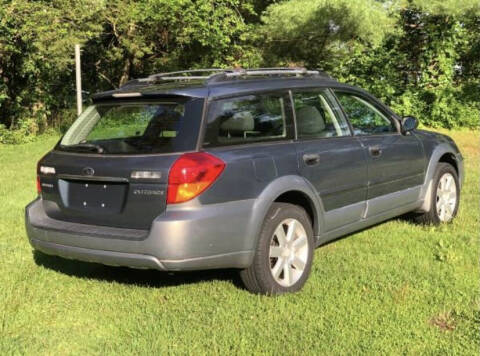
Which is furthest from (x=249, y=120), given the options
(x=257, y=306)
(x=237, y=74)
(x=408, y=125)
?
(x=408, y=125)

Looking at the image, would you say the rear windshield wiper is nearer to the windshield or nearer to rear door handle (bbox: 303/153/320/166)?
the windshield

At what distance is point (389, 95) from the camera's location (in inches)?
612

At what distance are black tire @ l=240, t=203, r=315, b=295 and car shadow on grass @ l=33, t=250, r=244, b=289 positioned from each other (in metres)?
0.31

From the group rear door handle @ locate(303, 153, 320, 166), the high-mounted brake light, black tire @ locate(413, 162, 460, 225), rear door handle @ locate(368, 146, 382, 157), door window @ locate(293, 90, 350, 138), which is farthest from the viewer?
black tire @ locate(413, 162, 460, 225)

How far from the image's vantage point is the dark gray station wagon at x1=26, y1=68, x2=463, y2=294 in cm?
367

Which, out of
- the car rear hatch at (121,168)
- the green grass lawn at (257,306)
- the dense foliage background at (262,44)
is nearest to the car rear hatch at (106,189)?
the car rear hatch at (121,168)

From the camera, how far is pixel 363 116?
5352 mm

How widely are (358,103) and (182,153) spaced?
2.30 meters

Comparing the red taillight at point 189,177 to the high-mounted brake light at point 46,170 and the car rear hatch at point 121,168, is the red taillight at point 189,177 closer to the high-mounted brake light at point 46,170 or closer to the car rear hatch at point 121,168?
the car rear hatch at point 121,168

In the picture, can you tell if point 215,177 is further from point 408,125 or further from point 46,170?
point 408,125

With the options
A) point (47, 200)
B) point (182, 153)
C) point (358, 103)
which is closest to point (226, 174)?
point (182, 153)

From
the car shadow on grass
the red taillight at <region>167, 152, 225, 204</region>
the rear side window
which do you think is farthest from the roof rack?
the car shadow on grass

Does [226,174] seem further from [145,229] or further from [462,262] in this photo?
[462,262]

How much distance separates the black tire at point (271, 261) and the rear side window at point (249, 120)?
537mm
